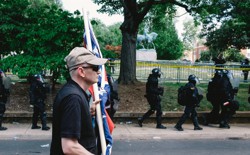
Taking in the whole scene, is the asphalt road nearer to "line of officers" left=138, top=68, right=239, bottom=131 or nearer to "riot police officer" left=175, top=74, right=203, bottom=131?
"riot police officer" left=175, top=74, right=203, bottom=131

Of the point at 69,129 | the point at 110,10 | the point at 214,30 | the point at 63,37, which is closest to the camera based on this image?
the point at 69,129

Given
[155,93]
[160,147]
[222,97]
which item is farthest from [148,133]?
[222,97]

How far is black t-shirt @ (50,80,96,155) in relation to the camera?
8.09ft

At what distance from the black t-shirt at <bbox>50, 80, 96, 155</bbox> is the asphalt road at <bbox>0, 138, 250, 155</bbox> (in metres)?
5.38

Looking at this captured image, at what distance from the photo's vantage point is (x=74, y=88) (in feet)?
8.57

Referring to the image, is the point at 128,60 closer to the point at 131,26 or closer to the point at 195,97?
the point at 131,26

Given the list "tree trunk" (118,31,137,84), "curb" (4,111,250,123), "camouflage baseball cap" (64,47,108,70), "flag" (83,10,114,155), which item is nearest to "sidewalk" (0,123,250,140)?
"curb" (4,111,250,123)

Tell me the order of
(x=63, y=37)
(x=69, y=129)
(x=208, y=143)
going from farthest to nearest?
(x=63, y=37)
(x=208, y=143)
(x=69, y=129)

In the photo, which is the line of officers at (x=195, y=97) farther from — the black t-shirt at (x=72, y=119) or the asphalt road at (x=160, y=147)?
the black t-shirt at (x=72, y=119)

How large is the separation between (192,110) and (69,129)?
8510 mm

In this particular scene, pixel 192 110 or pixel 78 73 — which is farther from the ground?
pixel 78 73

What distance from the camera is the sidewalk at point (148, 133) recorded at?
9.61 meters

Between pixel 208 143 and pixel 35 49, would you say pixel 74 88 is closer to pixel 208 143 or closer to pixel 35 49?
pixel 208 143

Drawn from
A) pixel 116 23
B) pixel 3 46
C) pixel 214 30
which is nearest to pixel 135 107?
pixel 3 46
